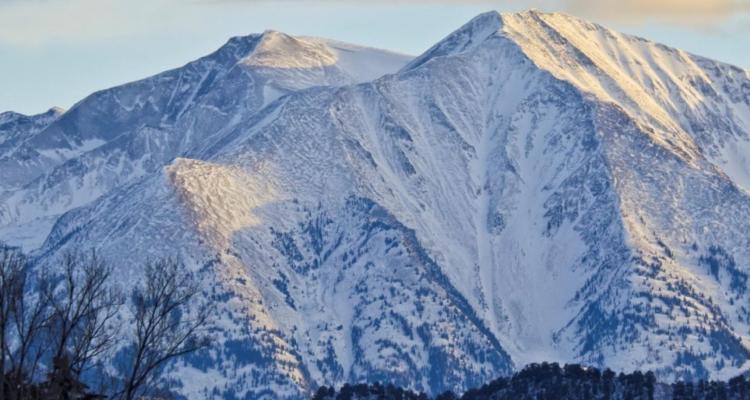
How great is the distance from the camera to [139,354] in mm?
112375

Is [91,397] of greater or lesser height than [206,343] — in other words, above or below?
below

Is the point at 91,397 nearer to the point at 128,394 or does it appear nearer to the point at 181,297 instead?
the point at 128,394

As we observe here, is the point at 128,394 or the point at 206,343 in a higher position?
the point at 206,343

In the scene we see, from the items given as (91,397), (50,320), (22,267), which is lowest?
(91,397)

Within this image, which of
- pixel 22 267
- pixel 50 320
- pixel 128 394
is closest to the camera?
pixel 128 394

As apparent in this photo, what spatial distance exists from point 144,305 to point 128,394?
Answer: 11.8 m

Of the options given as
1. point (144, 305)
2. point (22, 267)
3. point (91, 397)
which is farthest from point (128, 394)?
point (22, 267)

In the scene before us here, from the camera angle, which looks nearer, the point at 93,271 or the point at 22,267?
the point at 93,271

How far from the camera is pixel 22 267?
133m

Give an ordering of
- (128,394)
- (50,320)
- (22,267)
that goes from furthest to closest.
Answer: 1. (22,267)
2. (50,320)
3. (128,394)

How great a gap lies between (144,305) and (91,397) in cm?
1187

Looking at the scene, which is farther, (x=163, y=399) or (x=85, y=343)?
(x=163, y=399)

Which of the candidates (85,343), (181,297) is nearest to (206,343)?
(181,297)

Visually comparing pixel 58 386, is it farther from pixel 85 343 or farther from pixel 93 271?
pixel 93 271
